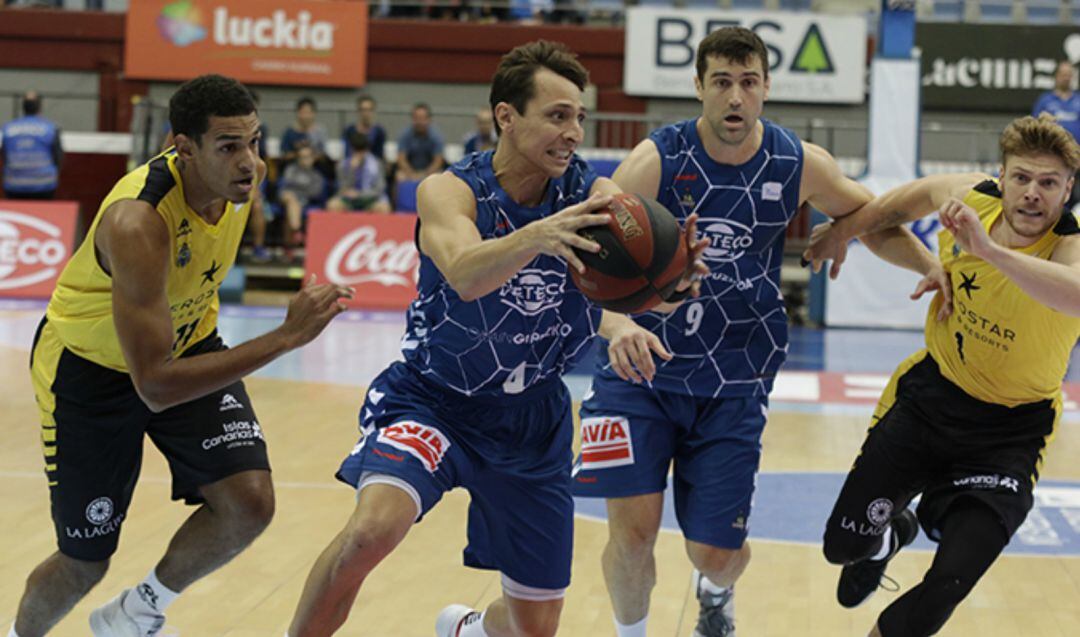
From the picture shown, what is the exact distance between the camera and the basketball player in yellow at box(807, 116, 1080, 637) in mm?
4711

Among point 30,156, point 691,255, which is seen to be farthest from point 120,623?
point 30,156

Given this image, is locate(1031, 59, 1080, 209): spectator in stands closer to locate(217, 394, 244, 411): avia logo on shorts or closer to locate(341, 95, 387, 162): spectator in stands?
locate(341, 95, 387, 162): spectator in stands

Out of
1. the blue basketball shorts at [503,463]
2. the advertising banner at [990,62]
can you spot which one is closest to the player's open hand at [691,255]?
the blue basketball shorts at [503,463]

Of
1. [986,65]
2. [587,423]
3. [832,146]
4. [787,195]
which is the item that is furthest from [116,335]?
[986,65]

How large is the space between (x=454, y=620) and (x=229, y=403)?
42.3 inches

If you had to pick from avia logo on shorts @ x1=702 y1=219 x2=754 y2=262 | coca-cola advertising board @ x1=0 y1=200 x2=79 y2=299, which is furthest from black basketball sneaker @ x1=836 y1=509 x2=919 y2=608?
coca-cola advertising board @ x1=0 y1=200 x2=79 y2=299

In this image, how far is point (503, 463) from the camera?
4.55m

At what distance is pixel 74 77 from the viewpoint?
68.8 ft

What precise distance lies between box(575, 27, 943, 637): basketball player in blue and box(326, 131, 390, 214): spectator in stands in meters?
11.9

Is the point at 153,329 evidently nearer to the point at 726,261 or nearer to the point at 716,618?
the point at 726,261

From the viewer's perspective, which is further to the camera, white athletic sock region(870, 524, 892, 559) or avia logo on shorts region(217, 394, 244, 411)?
white athletic sock region(870, 524, 892, 559)

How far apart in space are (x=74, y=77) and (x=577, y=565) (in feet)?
54.0

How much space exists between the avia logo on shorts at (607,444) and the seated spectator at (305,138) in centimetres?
1273

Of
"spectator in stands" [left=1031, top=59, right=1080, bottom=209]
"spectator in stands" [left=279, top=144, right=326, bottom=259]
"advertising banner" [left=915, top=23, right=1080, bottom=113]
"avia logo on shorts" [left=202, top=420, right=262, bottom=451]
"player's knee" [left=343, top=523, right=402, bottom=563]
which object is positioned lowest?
"player's knee" [left=343, top=523, right=402, bottom=563]
